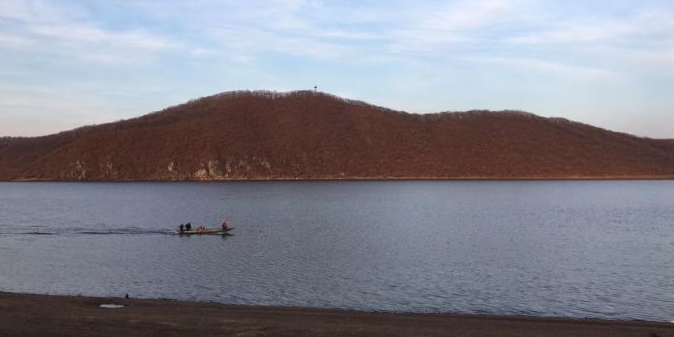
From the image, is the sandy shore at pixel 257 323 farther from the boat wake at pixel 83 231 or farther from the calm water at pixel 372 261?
the boat wake at pixel 83 231

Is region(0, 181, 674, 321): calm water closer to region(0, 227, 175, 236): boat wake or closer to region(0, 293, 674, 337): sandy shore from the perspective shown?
region(0, 227, 175, 236): boat wake

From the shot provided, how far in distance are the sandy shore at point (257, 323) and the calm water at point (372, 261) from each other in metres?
3.72

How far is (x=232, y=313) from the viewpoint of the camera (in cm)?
2341

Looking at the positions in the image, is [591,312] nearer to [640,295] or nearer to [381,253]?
[640,295]

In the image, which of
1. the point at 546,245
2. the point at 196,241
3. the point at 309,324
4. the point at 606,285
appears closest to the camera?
the point at 309,324

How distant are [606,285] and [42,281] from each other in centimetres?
2798

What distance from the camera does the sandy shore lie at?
19.9m

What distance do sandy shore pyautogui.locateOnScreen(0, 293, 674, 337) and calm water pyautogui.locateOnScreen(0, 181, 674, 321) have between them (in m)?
3.72

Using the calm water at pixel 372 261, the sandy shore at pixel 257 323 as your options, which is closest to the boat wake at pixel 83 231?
the calm water at pixel 372 261

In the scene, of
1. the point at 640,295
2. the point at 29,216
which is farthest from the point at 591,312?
the point at 29,216

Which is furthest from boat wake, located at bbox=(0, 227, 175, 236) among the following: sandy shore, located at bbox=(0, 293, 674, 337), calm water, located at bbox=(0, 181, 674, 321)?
sandy shore, located at bbox=(0, 293, 674, 337)

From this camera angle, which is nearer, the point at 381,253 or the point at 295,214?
the point at 381,253

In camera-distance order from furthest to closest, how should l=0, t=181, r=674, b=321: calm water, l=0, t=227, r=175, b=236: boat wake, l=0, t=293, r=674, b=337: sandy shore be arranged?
l=0, t=227, r=175, b=236: boat wake
l=0, t=181, r=674, b=321: calm water
l=0, t=293, r=674, b=337: sandy shore

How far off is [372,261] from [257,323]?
787 inches
